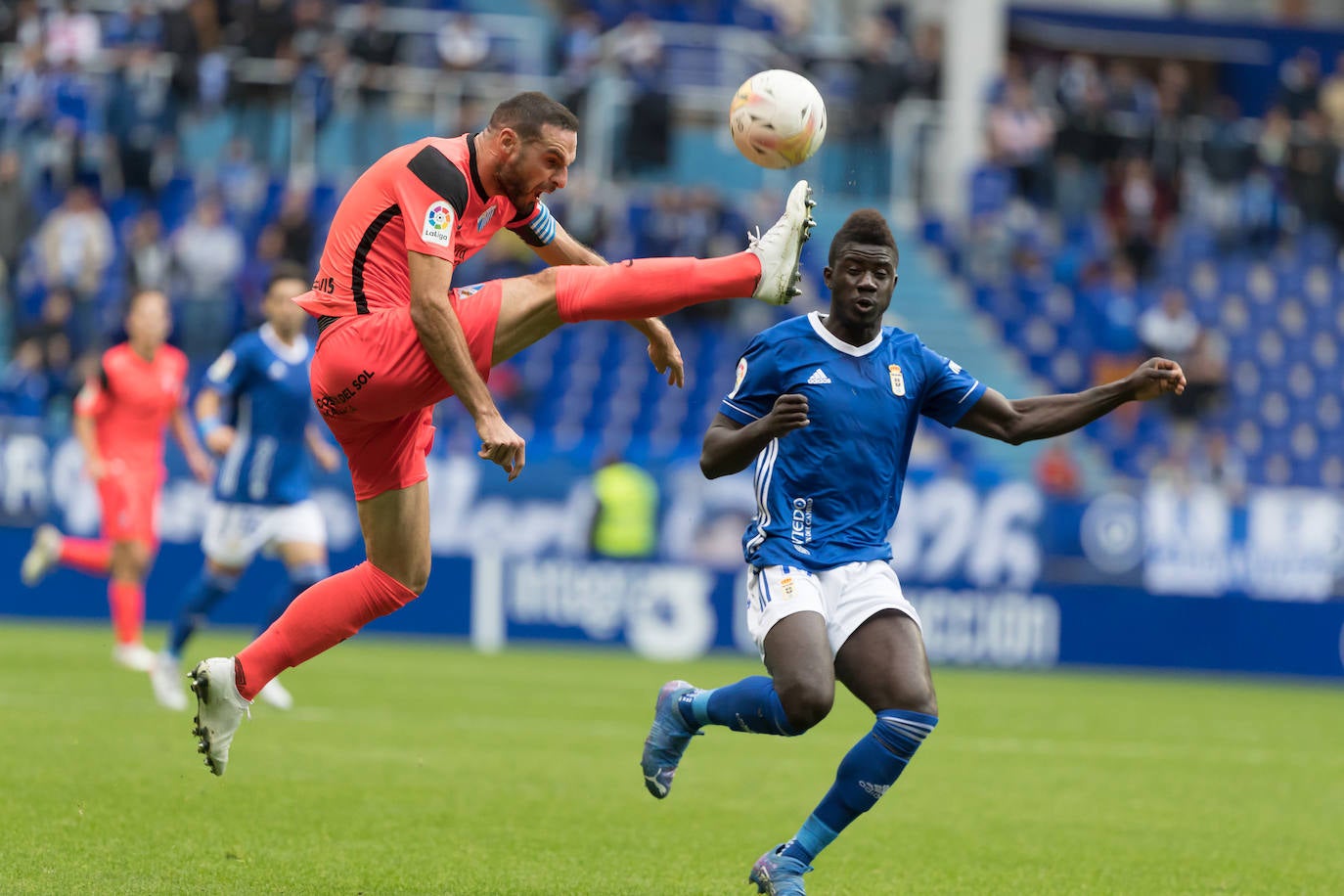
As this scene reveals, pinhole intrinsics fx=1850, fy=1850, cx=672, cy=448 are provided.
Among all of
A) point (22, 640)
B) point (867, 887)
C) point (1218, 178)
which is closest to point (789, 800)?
point (867, 887)

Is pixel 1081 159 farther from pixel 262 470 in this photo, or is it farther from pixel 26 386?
pixel 262 470

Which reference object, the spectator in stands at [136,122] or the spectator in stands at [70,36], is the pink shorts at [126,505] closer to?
the spectator in stands at [136,122]

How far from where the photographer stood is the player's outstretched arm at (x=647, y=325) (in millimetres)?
7273

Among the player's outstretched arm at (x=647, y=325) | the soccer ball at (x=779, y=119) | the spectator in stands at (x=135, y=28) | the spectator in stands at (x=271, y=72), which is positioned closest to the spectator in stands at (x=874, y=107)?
the spectator in stands at (x=271, y=72)

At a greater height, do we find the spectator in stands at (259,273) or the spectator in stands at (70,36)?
the spectator in stands at (70,36)

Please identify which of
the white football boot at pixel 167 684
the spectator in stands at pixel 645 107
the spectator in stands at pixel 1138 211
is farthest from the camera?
the spectator in stands at pixel 1138 211

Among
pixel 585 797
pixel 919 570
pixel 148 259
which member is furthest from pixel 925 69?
pixel 585 797

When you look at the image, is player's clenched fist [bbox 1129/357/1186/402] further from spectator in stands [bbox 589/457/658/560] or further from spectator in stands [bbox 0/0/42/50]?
spectator in stands [bbox 0/0/42/50]

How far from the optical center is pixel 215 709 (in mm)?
7066

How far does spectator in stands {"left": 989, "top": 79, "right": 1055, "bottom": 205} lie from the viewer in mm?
25422

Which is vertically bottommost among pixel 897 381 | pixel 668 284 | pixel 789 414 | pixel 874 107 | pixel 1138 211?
pixel 789 414

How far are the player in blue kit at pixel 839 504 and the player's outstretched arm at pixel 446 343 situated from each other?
2.71ft

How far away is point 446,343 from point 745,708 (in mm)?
1709

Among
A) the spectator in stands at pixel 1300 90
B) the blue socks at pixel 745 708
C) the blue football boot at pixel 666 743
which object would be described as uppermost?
the spectator in stands at pixel 1300 90
